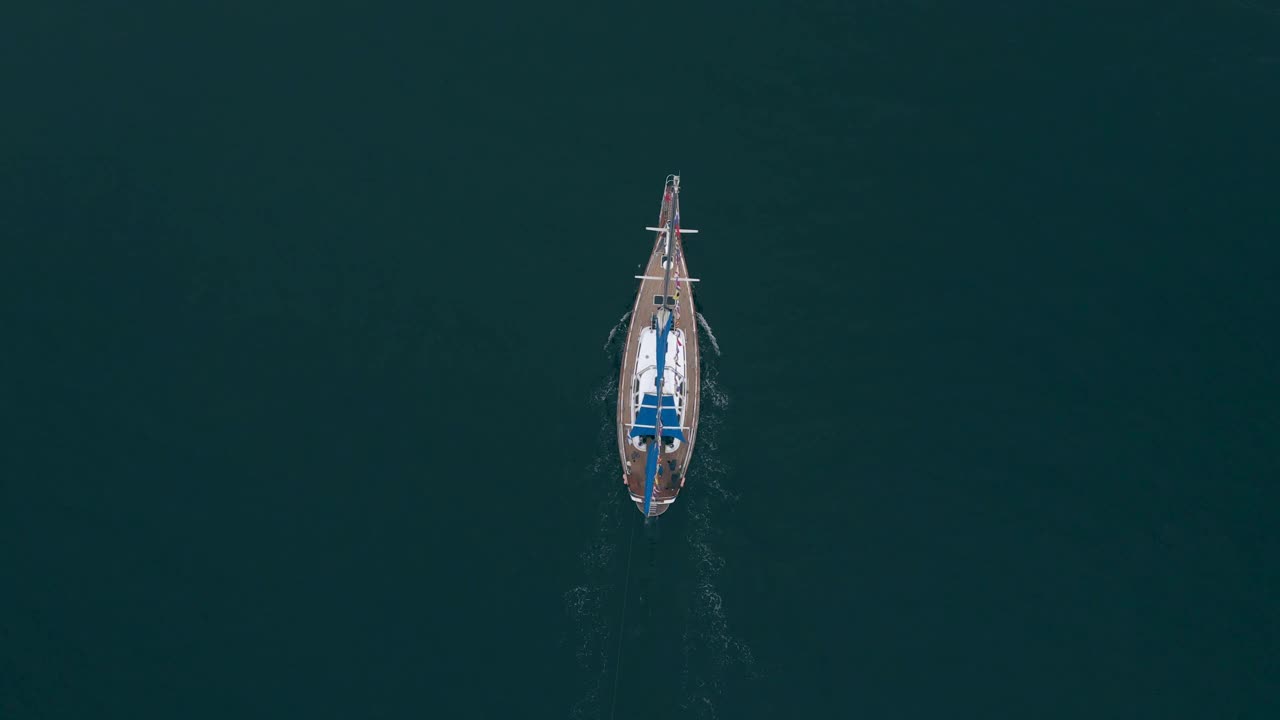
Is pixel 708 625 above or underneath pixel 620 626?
above

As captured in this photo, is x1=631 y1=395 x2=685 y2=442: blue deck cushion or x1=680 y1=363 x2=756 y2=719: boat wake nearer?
x1=680 y1=363 x2=756 y2=719: boat wake

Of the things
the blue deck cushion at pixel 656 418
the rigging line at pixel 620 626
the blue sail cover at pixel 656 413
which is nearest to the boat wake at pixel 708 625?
the blue deck cushion at pixel 656 418

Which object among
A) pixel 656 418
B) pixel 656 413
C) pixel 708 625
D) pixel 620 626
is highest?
pixel 656 413

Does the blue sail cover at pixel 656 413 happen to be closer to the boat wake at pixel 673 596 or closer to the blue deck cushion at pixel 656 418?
the blue deck cushion at pixel 656 418

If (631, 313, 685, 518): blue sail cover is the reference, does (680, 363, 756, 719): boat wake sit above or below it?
below

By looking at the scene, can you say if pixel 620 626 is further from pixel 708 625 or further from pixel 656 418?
pixel 656 418

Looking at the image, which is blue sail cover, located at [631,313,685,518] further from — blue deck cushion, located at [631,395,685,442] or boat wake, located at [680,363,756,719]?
boat wake, located at [680,363,756,719]

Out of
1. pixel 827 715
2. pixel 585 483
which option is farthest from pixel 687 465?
pixel 827 715

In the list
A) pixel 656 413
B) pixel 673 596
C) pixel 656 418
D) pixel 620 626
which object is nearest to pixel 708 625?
pixel 673 596

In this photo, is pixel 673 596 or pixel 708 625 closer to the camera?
pixel 708 625

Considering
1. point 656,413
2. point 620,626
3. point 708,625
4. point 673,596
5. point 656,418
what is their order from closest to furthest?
1. point 620,626
2. point 708,625
3. point 673,596
4. point 656,418
5. point 656,413

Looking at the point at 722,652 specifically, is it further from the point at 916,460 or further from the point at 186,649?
the point at 186,649

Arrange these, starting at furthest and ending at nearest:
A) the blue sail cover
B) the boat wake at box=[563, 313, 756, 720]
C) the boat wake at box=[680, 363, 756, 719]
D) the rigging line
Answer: the blue sail cover
the boat wake at box=[563, 313, 756, 720]
the boat wake at box=[680, 363, 756, 719]
the rigging line

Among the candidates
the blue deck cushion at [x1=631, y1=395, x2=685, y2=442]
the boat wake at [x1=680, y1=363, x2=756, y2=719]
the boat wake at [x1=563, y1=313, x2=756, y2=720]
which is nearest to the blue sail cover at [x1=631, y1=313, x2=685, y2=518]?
the blue deck cushion at [x1=631, y1=395, x2=685, y2=442]
